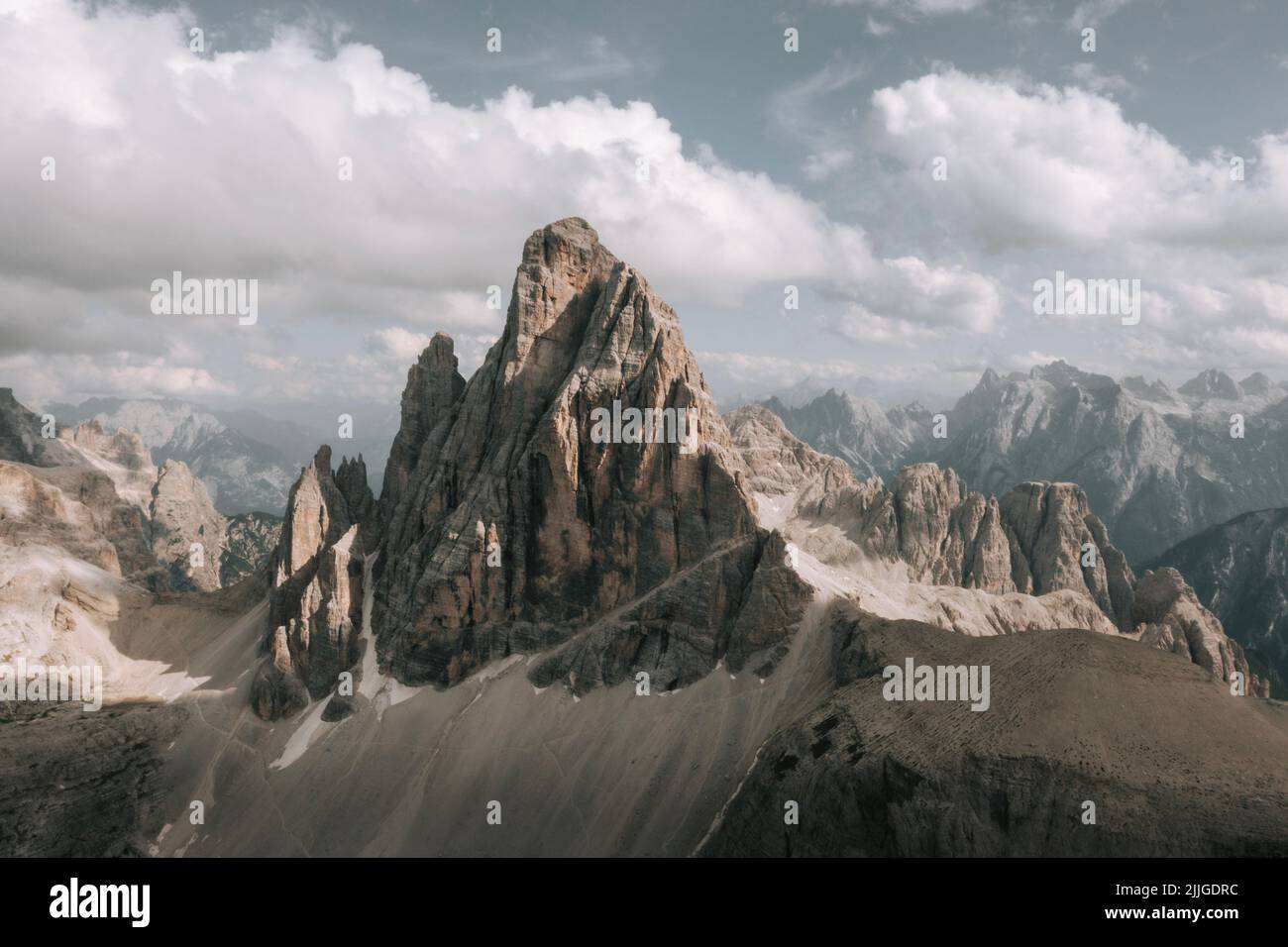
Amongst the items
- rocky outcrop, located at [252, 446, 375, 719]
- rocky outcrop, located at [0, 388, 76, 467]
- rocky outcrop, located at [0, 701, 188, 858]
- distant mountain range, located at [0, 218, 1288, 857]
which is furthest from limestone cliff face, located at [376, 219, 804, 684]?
rocky outcrop, located at [0, 388, 76, 467]

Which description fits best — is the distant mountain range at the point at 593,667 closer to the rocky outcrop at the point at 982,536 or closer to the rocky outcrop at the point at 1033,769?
the rocky outcrop at the point at 1033,769

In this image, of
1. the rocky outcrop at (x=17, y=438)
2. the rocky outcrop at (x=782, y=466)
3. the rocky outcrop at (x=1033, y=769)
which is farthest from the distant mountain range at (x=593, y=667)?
the rocky outcrop at (x=17, y=438)

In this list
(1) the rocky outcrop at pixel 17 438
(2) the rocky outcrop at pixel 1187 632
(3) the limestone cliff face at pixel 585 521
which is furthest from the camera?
(1) the rocky outcrop at pixel 17 438

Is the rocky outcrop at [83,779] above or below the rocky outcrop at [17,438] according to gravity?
below

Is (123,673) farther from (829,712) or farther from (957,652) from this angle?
(957,652)

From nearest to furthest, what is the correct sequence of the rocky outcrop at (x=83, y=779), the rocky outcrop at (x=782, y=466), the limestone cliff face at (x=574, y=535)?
1. the rocky outcrop at (x=83, y=779)
2. the limestone cliff face at (x=574, y=535)
3. the rocky outcrop at (x=782, y=466)
